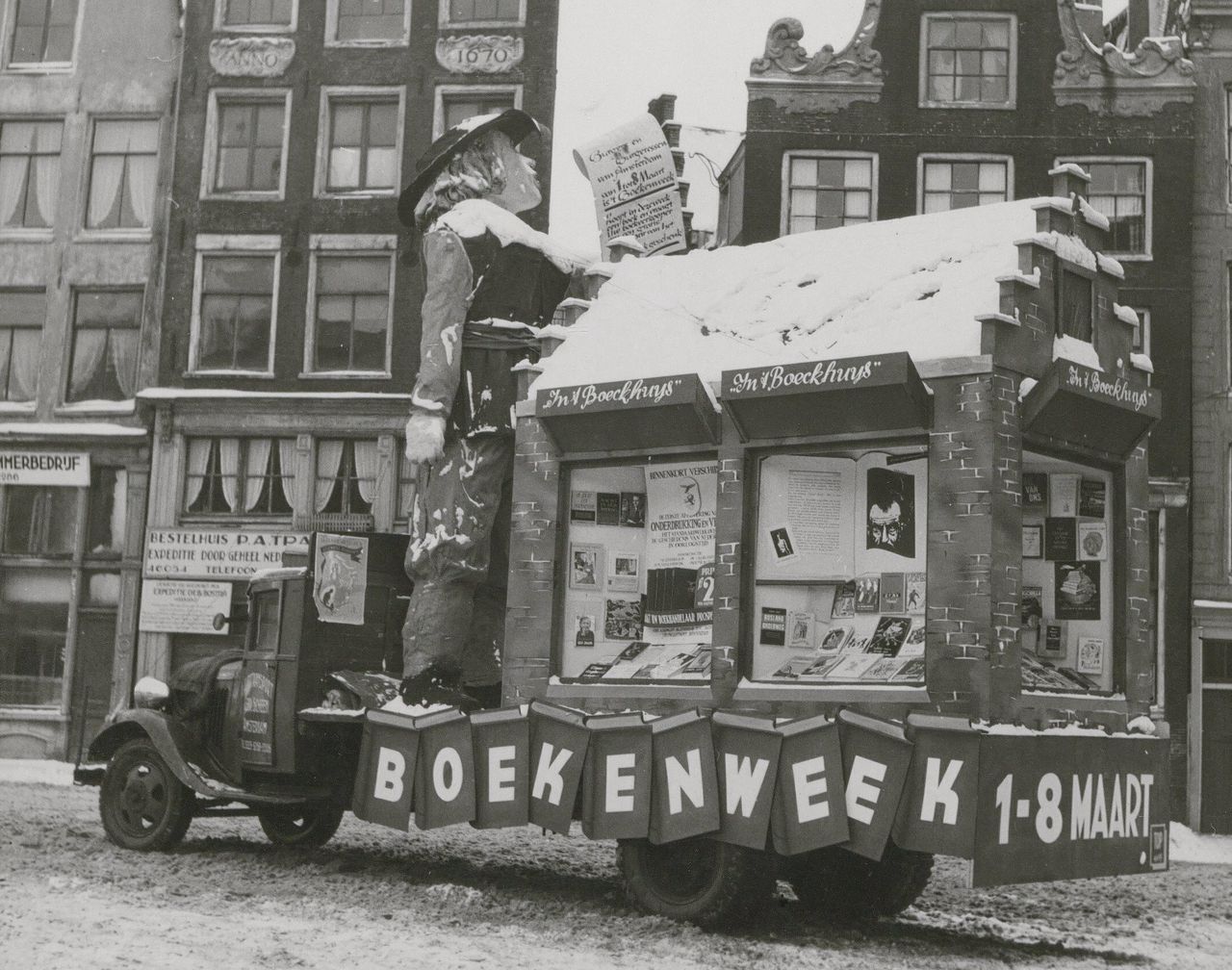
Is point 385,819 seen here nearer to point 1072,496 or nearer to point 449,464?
point 449,464

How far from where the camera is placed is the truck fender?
10.8 metres

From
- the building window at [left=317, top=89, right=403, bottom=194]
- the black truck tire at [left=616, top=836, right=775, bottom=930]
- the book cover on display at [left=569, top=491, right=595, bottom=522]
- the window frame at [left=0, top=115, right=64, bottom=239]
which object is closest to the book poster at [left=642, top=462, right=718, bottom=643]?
the book cover on display at [left=569, top=491, right=595, bottom=522]

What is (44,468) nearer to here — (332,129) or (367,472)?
(367,472)

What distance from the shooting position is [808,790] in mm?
7969

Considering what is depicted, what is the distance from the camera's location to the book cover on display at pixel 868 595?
8.64 m

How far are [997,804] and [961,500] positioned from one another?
4.88 feet

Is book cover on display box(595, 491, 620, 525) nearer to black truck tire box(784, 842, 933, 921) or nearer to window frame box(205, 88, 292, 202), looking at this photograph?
black truck tire box(784, 842, 933, 921)

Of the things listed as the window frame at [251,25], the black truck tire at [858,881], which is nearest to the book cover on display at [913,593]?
the black truck tire at [858,881]

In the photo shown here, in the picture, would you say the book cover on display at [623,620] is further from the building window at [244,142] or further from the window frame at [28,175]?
the window frame at [28,175]

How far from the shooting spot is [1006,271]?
8281 millimetres

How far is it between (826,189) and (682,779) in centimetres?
1673

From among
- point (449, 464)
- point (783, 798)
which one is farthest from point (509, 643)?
point (783, 798)

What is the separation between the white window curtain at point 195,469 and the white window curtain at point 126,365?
1460mm

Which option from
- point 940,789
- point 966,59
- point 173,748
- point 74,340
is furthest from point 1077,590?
point 74,340
